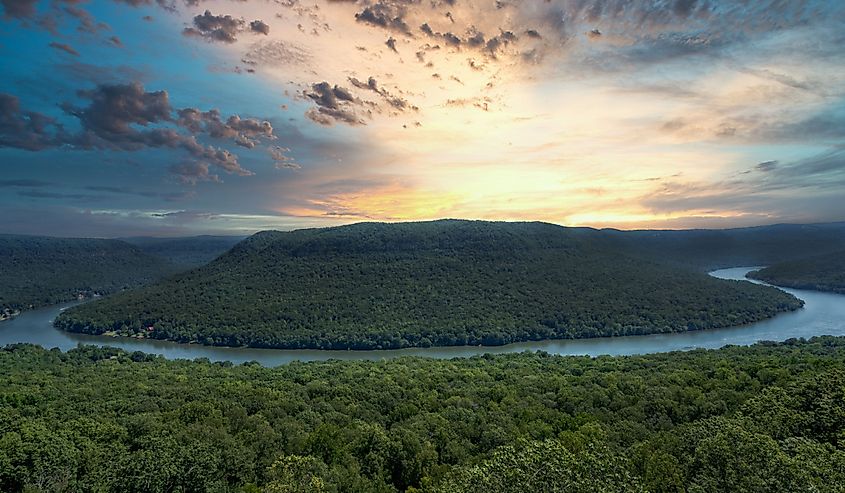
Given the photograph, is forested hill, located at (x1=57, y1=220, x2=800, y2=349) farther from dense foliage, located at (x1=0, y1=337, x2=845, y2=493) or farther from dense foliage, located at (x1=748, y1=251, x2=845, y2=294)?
dense foliage, located at (x1=0, y1=337, x2=845, y2=493)

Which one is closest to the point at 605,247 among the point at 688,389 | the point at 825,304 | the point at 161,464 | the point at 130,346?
the point at 825,304

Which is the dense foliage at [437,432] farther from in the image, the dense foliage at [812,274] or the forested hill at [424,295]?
the dense foliage at [812,274]

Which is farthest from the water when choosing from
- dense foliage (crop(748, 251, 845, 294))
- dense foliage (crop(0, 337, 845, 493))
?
dense foliage (crop(748, 251, 845, 294))

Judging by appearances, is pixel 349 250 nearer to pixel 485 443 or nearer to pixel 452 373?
pixel 452 373

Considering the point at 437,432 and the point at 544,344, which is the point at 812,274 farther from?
the point at 437,432

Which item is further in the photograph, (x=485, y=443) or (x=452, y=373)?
(x=452, y=373)
